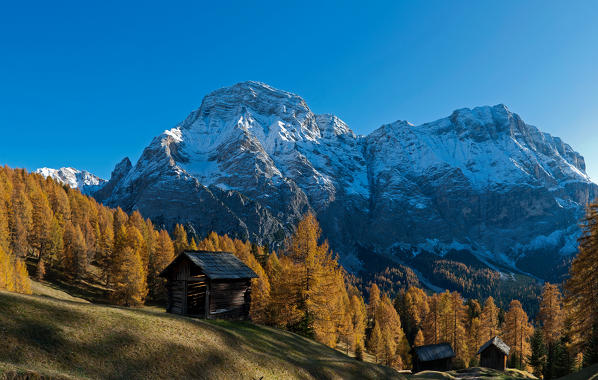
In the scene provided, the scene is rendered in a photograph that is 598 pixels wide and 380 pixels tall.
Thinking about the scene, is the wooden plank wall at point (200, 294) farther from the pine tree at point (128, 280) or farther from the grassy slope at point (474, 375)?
the grassy slope at point (474, 375)

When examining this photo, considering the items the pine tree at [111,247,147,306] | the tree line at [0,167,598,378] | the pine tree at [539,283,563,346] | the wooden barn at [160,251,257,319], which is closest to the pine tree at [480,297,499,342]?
the tree line at [0,167,598,378]

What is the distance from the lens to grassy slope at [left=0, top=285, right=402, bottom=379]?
1097 centimetres

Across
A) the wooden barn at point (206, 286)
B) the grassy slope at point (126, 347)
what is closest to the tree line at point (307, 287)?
the wooden barn at point (206, 286)

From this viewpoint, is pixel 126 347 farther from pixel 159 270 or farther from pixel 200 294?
pixel 159 270

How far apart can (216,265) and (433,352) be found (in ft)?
156

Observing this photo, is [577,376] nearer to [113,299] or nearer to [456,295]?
[456,295]

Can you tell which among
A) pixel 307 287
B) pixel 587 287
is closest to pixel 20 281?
pixel 307 287

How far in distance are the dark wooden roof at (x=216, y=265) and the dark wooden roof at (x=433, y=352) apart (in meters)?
42.2

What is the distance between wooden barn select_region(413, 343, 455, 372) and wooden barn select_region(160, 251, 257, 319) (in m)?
40.9

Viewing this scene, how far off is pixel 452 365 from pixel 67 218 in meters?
95.7

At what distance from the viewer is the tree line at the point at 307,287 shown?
3022cm

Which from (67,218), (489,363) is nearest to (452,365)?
(489,363)

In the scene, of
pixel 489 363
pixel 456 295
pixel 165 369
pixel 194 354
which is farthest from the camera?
pixel 456 295

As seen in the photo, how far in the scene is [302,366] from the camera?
19.0 meters
